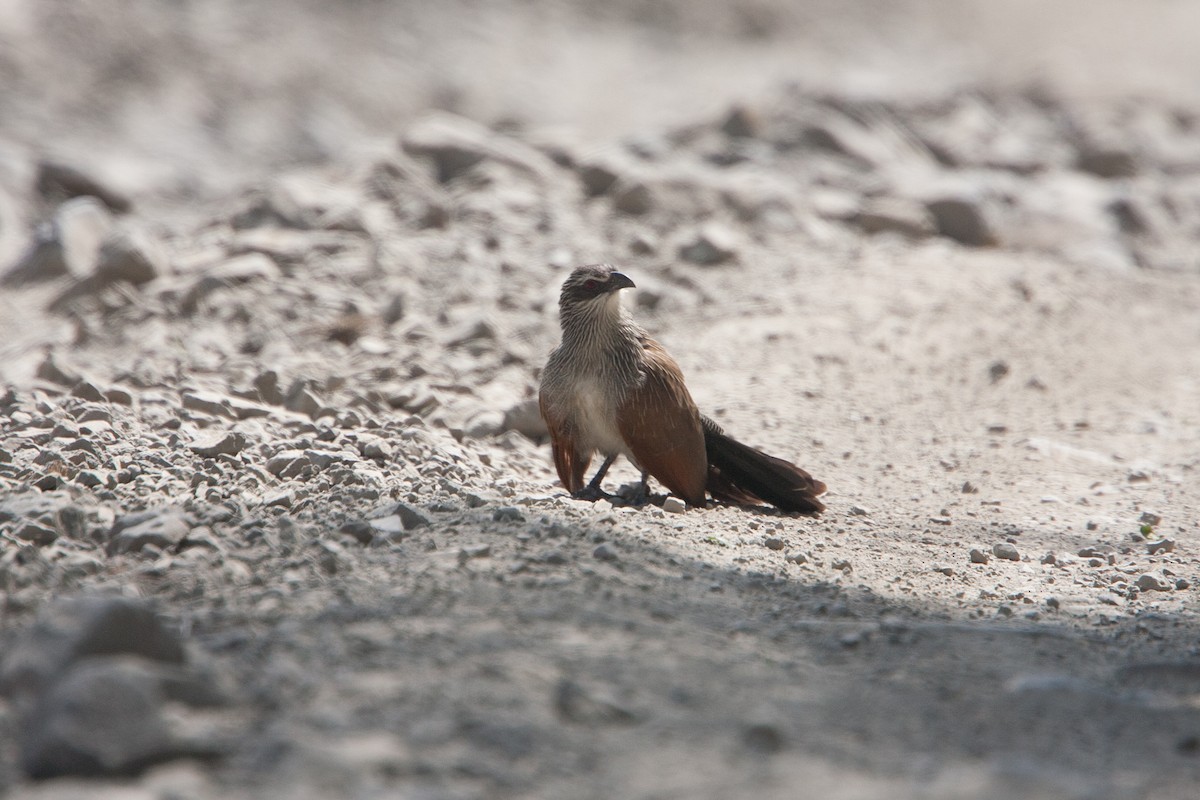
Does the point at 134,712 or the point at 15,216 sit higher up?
the point at 15,216

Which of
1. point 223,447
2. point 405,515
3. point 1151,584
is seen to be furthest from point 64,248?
point 1151,584

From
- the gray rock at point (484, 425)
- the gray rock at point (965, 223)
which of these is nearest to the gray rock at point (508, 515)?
the gray rock at point (484, 425)

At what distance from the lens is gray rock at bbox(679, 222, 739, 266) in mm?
9383

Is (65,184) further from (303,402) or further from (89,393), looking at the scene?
(303,402)

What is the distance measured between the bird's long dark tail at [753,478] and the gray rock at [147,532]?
9.27 feet

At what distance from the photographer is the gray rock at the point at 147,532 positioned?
4.12 metres

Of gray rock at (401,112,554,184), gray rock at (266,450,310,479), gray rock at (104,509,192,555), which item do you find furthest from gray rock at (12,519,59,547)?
gray rock at (401,112,554,184)

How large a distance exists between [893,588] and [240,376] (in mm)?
4336

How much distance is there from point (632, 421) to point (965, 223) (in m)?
5.77

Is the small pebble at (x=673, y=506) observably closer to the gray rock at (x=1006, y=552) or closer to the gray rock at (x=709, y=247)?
the gray rock at (x=1006, y=552)

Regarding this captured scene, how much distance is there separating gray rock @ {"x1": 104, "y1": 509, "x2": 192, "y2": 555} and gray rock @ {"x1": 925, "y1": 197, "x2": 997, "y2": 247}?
312 inches

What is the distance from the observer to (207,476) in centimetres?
502

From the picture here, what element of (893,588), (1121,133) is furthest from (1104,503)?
(1121,133)

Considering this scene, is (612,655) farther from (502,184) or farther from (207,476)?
(502,184)
